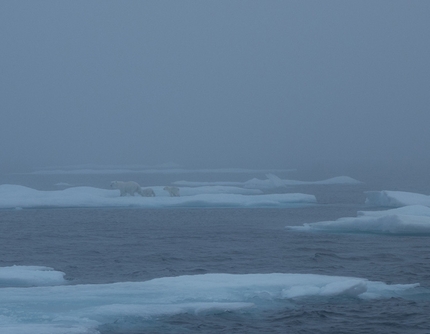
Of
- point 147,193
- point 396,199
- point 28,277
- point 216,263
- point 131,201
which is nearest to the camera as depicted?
point 28,277

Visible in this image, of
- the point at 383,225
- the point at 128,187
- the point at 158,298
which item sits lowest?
the point at 158,298

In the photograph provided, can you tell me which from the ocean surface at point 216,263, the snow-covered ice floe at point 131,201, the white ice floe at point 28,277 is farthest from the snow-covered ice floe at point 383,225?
the white ice floe at point 28,277

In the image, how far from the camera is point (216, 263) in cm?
1388

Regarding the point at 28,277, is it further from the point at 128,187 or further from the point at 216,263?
the point at 128,187

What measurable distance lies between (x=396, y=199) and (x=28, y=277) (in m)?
16.8

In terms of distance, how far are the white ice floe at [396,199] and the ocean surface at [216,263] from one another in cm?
55

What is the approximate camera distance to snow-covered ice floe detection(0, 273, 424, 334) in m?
8.58

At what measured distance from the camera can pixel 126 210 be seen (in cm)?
2575

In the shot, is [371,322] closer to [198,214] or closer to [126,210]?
[198,214]

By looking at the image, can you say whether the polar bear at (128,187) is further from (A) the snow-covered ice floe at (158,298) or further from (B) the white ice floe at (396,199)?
(A) the snow-covered ice floe at (158,298)

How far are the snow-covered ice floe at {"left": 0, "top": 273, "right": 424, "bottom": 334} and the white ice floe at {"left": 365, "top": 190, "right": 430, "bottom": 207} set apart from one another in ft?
45.9

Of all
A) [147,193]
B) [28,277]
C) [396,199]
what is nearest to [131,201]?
[147,193]

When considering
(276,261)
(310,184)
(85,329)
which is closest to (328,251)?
(276,261)

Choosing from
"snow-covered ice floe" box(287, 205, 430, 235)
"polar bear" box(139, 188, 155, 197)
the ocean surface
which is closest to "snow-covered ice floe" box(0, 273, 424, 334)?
the ocean surface
